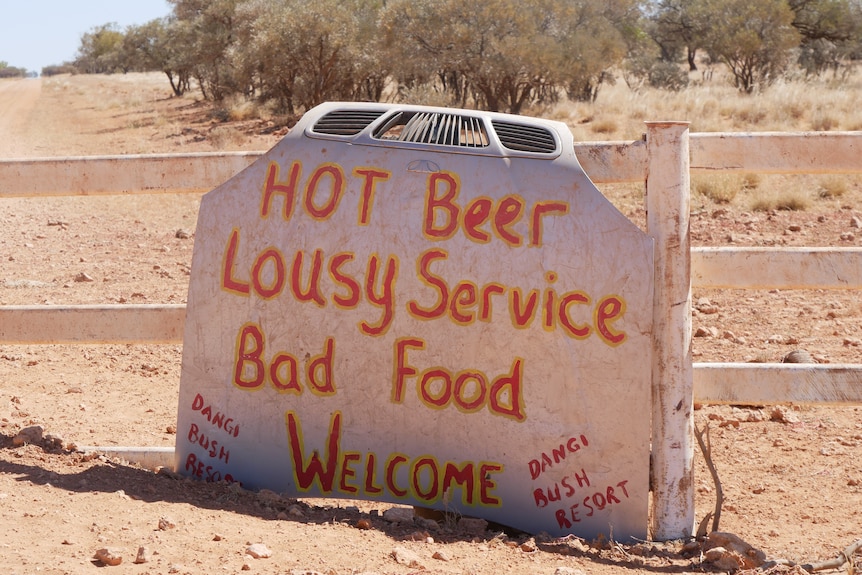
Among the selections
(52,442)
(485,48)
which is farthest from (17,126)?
(52,442)

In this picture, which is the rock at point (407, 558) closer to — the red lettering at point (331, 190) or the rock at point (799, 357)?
the red lettering at point (331, 190)

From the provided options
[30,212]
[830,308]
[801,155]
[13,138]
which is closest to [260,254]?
[801,155]

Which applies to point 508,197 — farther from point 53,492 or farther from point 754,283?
point 53,492

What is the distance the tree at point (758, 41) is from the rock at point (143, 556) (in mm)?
23718

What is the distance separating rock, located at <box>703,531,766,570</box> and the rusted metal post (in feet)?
0.40

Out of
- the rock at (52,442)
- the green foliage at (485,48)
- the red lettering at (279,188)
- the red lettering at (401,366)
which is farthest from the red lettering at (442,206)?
the green foliage at (485,48)

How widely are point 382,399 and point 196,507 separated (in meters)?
0.64

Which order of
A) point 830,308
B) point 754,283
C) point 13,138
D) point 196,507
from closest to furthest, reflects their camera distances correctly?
point 196,507 → point 754,283 → point 830,308 → point 13,138

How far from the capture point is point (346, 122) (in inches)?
120

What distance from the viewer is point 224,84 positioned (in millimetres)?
30422

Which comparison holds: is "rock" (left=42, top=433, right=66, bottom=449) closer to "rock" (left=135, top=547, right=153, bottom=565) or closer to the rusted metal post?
"rock" (left=135, top=547, right=153, bottom=565)

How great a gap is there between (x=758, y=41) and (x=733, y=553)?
24.2 metres

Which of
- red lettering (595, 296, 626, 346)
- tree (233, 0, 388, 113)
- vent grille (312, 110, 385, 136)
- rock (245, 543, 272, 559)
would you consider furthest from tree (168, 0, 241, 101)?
rock (245, 543, 272, 559)

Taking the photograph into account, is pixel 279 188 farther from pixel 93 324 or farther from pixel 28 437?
pixel 28 437
